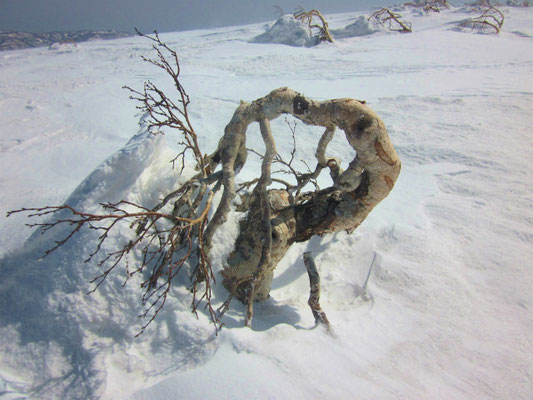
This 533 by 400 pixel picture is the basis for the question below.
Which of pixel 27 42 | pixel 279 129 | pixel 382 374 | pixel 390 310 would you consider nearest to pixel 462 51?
pixel 279 129

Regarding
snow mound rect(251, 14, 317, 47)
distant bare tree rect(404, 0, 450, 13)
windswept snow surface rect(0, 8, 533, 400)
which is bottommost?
windswept snow surface rect(0, 8, 533, 400)

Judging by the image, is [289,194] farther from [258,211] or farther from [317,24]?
[317,24]

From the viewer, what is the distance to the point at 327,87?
692 cm

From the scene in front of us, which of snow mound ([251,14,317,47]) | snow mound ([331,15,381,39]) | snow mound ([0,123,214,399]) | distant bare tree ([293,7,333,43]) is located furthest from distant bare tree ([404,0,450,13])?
snow mound ([0,123,214,399])

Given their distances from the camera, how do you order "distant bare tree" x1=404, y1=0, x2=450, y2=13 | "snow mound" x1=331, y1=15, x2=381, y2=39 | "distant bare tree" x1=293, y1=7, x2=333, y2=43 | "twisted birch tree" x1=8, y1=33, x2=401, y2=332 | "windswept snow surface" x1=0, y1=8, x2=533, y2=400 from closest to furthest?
"windswept snow surface" x1=0, y1=8, x2=533, y2=400 < "twisted birch tree" x1=8, y1=33, x2=401, y2=332 < "distant bare tree" x1=293, y1=7, x2=333, y2=43 < "snow mound" x1=331, y1=15, x2=381, y2=39 < "distant bare tree" x1=404, y1=0, x2=450, y2=13

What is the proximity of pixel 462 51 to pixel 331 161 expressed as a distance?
9862mm

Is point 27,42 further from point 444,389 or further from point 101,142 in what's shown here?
point 444,389

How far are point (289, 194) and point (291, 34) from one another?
39.8 ft

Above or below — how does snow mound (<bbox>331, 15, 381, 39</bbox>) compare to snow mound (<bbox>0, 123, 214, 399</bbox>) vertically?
above

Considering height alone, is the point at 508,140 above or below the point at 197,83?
below

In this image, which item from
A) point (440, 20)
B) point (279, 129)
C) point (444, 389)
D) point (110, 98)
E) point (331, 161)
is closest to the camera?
point (444, 389)

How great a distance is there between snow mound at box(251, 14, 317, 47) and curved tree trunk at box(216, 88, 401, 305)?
456 inches

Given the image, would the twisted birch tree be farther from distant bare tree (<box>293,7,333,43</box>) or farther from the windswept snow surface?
distant bare tree (<box>293,7,333,43</box>)

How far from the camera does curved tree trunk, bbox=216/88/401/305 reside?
1.69 metres
